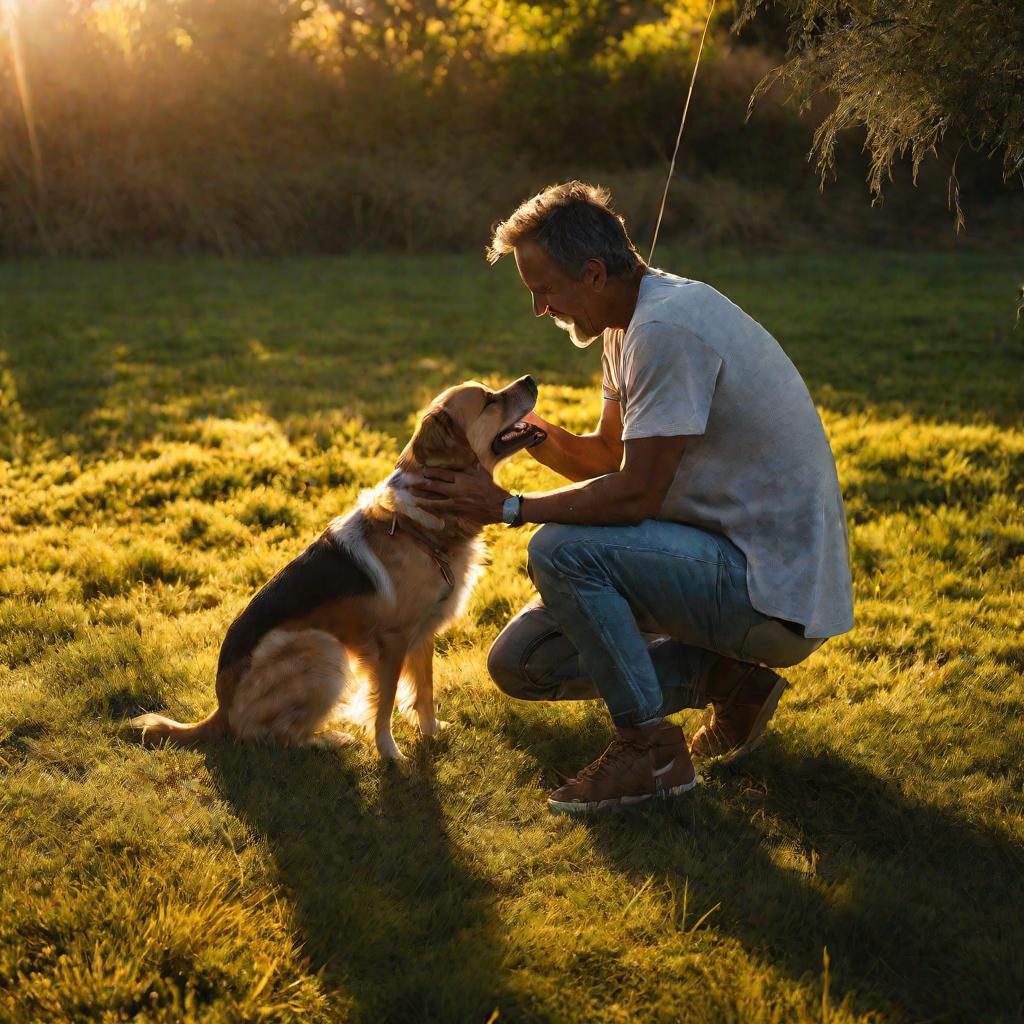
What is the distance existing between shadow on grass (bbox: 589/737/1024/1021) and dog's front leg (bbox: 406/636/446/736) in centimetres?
92

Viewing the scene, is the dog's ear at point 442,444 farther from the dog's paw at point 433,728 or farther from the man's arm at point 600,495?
the dog's paw at point 433,728

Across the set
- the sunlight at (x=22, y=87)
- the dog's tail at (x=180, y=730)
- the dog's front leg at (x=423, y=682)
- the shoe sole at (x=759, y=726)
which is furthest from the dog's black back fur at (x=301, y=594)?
the sunlight at (x=22, y=87)

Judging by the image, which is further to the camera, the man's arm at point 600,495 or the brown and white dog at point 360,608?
the brown and white dog at point 360,608

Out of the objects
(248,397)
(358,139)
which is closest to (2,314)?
(248,397)

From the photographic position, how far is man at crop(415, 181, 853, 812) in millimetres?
3359

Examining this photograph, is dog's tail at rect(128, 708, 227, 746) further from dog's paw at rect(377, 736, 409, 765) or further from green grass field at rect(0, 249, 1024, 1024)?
dog's paw at rect(377, 736, 409, 765)

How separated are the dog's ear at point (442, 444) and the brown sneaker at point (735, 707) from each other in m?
1.22

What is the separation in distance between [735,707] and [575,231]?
1768 millimetres

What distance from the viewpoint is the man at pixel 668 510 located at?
336 cm

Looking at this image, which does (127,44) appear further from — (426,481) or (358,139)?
(426,481)

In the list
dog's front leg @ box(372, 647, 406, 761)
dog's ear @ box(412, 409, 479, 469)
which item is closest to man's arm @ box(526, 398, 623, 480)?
dog's ear @ box(412, 409, 479, 469)

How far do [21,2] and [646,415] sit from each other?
726 inches

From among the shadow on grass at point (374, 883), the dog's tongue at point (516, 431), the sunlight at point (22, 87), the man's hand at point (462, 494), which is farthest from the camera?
the sunlight at point (22, 87)

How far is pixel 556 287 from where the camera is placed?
141 inches
